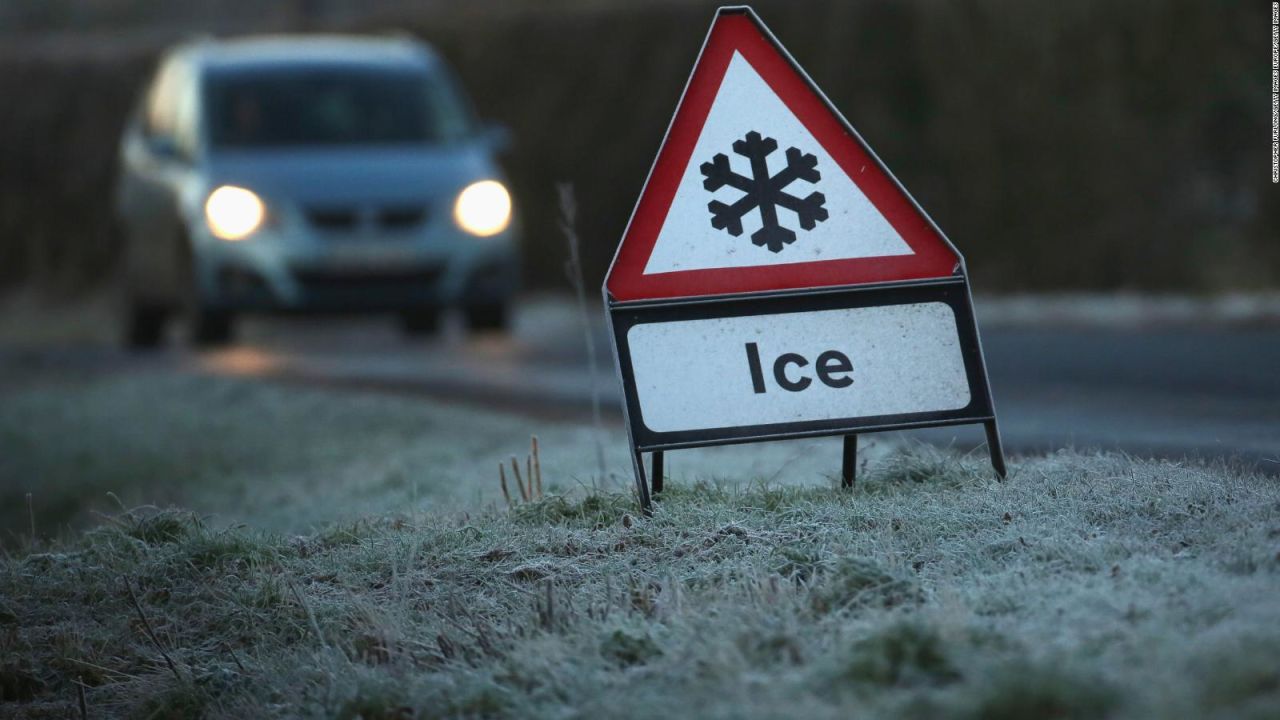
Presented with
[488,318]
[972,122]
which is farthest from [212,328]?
[972,122]

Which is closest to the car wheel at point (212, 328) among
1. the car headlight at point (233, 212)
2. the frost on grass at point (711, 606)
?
the car headlight at point (233, 212)

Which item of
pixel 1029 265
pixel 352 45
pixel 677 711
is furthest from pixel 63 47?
pixel 677 711

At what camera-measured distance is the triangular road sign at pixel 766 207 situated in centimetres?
471

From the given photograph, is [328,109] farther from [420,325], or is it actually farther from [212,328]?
[420,325]

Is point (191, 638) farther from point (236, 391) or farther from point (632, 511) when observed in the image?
point (236, 391)

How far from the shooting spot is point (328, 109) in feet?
43.3

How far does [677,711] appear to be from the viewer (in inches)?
120

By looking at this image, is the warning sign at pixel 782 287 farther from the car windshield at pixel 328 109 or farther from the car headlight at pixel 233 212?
the car windshield at pixel 328 109

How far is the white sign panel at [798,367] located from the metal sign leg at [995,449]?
87 millimetres

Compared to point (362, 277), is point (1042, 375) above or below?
below

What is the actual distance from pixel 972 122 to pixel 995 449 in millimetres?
13630

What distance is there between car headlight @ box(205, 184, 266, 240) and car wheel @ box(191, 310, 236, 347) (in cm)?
56

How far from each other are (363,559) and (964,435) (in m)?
3.43

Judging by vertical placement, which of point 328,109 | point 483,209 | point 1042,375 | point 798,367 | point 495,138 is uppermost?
point 328,109
